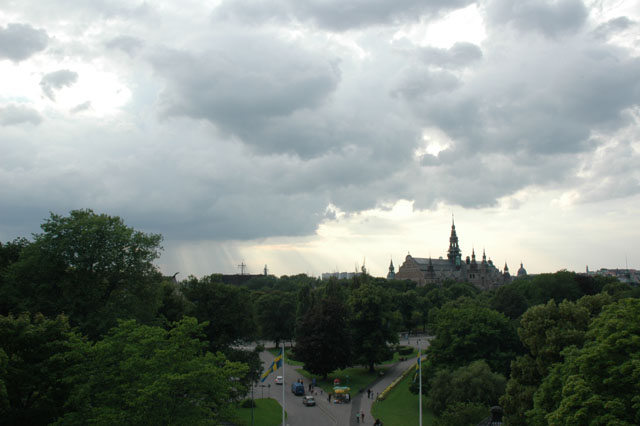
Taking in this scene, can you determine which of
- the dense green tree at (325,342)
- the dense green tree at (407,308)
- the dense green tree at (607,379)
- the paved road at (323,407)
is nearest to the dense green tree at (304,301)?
the paved road at (323,407)

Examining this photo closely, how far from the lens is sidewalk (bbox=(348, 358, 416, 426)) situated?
44344mm

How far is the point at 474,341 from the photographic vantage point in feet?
158

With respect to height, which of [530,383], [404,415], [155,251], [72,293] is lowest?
[404,415]

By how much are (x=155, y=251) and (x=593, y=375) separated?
3157 centimetres

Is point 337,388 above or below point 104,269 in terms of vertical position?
below

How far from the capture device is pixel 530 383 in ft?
107

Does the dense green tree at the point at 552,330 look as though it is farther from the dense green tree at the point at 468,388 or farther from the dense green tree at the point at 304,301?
the dense green tree at the point at 304,301

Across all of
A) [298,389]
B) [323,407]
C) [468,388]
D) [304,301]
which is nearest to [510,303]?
[304,301]

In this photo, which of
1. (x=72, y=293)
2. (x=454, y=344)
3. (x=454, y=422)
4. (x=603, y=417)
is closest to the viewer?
(x=603, y=417)

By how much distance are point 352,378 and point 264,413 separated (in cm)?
1920

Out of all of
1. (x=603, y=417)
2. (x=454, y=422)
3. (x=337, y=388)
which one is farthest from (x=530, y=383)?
(x=337, y=388)

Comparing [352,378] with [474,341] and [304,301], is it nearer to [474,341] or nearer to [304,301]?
[474,341]

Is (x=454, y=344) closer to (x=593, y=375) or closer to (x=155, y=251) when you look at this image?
(x=593, y=375)

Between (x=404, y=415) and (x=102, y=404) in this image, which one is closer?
(x=102, y=404)
